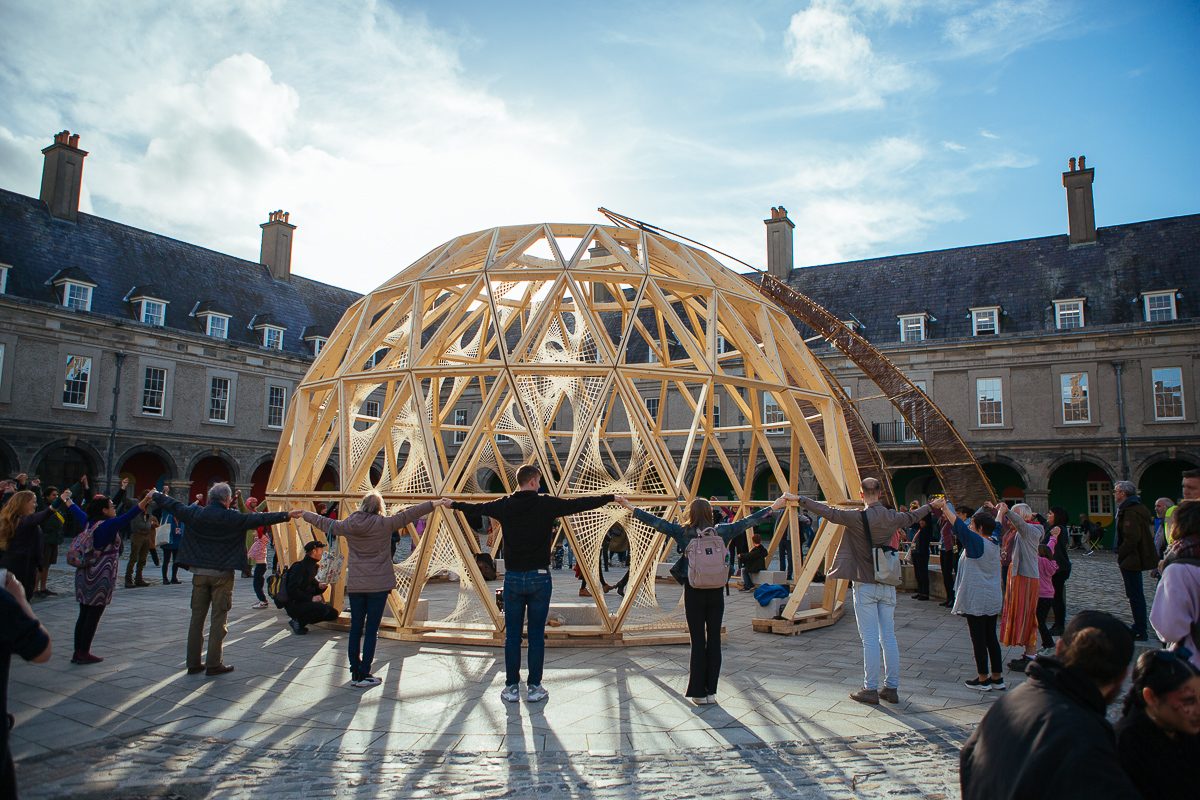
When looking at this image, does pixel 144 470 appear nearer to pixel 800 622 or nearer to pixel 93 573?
pixel 93 573

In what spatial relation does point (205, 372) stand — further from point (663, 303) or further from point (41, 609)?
point (663, 303)

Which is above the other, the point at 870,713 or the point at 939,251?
the point at 939,251

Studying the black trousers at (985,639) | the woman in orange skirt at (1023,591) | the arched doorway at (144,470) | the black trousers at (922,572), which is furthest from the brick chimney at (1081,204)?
the arched doorway at (144,470)

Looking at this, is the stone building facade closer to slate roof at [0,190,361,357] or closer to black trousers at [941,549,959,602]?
slate roof at [0,190,361,357]

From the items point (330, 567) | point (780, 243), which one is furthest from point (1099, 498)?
point (330, 567)

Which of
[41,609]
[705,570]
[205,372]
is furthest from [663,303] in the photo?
[205,372]

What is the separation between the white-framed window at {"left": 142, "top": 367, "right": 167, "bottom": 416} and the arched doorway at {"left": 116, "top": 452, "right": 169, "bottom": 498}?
6.08ft

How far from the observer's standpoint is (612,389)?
8594mm

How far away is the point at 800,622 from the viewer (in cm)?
916

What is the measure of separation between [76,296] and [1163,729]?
1292 inches

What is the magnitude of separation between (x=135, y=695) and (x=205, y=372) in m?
27.9

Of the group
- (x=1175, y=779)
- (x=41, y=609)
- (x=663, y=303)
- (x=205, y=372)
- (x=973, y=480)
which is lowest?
(x=41, y=609)

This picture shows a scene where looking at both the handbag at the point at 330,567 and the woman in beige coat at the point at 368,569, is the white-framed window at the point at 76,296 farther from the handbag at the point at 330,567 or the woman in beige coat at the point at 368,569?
the woman in beige coat at the point at 368,569

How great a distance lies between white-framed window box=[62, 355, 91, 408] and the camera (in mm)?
26422
